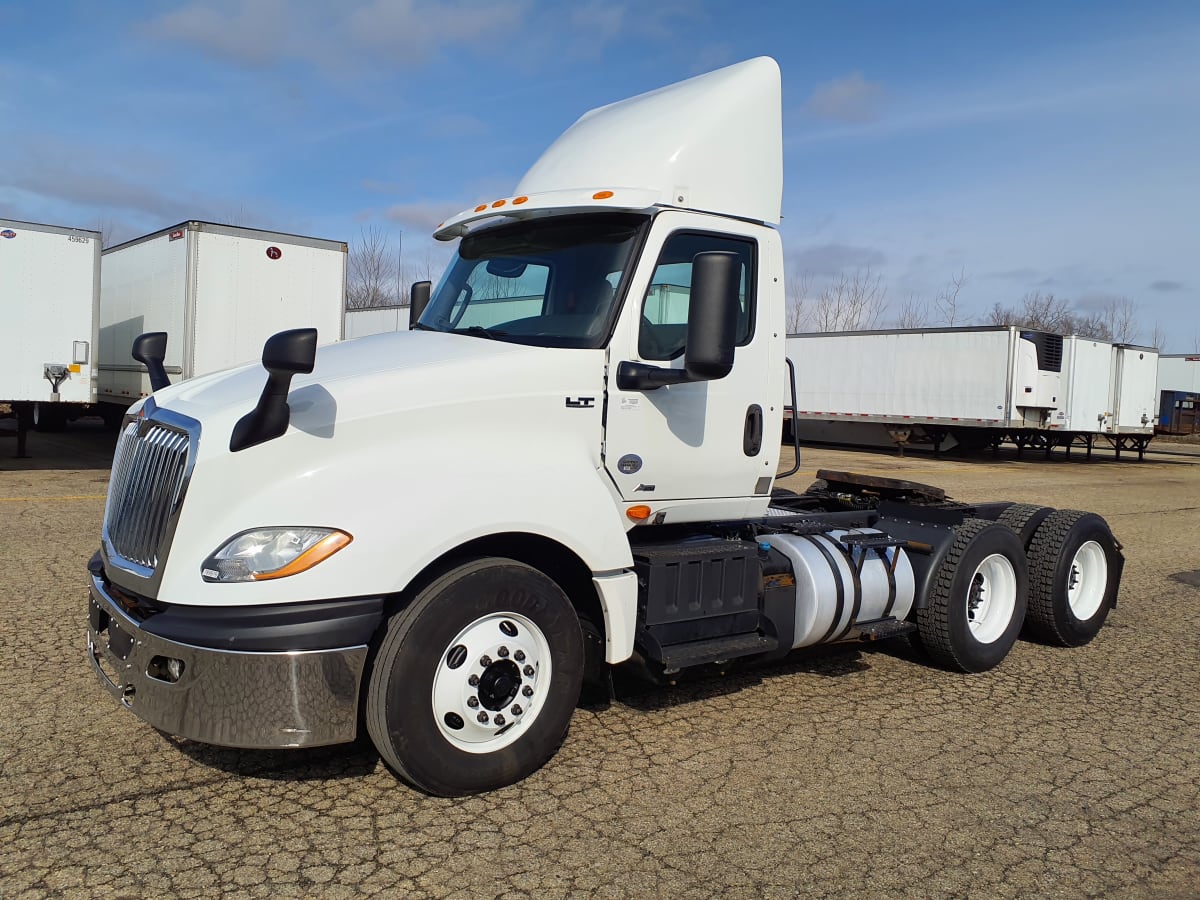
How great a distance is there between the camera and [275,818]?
381 centimetres

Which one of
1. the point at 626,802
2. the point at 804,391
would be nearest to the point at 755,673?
the point at 626,802

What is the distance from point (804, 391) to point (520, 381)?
26.6 metres

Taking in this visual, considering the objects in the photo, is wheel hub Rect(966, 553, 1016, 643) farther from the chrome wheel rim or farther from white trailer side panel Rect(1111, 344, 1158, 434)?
white trailer side panel Rect(1111, 344, 1158, 434)

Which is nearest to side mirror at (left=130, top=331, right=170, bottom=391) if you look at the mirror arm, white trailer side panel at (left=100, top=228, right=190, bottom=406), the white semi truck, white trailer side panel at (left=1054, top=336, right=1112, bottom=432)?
the white semi truck

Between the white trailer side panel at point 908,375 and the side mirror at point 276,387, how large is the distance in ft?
79.3

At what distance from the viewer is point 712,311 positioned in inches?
166

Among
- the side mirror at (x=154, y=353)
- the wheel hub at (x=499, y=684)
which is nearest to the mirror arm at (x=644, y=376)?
the wheel hub at (x=499, y=684)

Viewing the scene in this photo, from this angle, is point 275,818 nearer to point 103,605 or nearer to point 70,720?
point 103,605

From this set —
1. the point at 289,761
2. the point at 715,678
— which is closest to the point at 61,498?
the point at 289,761

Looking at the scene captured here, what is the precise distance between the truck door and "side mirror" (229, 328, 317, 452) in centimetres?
148

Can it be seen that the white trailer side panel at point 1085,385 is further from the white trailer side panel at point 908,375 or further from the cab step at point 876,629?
the cab step at point 876,629

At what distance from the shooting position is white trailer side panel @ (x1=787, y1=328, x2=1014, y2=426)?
83.3ft

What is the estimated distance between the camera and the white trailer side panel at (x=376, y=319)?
2455 centimetres

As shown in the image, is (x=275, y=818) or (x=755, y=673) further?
(x=755, y=673)
